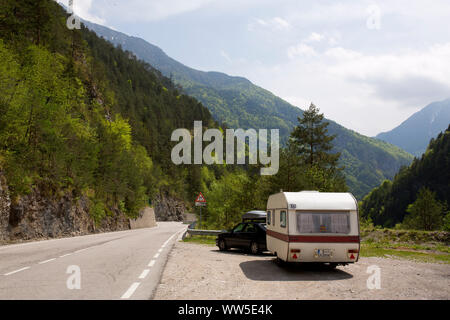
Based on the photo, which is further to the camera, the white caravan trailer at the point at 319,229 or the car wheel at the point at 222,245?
the car wheel at the point at 222,245

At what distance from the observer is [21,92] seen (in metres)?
24.1

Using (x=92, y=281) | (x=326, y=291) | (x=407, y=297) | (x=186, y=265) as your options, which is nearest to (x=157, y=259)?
(x=186, y=265)

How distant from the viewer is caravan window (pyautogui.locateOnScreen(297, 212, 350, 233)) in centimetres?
1073

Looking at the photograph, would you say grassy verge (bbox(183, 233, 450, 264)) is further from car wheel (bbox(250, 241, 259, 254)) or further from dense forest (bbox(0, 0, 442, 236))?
dense forest (bbox(0, 0, 442, 236))

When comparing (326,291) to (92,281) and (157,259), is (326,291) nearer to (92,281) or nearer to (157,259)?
(92,281)

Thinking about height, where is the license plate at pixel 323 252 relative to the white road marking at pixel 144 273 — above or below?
above

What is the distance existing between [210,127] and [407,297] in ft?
447

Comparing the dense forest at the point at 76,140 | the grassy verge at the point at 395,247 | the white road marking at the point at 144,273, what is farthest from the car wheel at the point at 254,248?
the dense forest at the point at 76,140

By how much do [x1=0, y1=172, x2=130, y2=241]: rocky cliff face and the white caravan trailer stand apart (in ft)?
56.3

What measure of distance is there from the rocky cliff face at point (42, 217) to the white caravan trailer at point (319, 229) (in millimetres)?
17169

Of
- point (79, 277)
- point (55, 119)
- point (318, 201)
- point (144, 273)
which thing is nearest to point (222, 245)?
point (318, 201)

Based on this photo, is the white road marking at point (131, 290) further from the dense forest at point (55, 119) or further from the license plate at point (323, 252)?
the dense forest at point (55, 119)

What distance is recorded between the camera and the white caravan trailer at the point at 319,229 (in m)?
10.6

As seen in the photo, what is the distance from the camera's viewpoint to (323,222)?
10.8 metres
